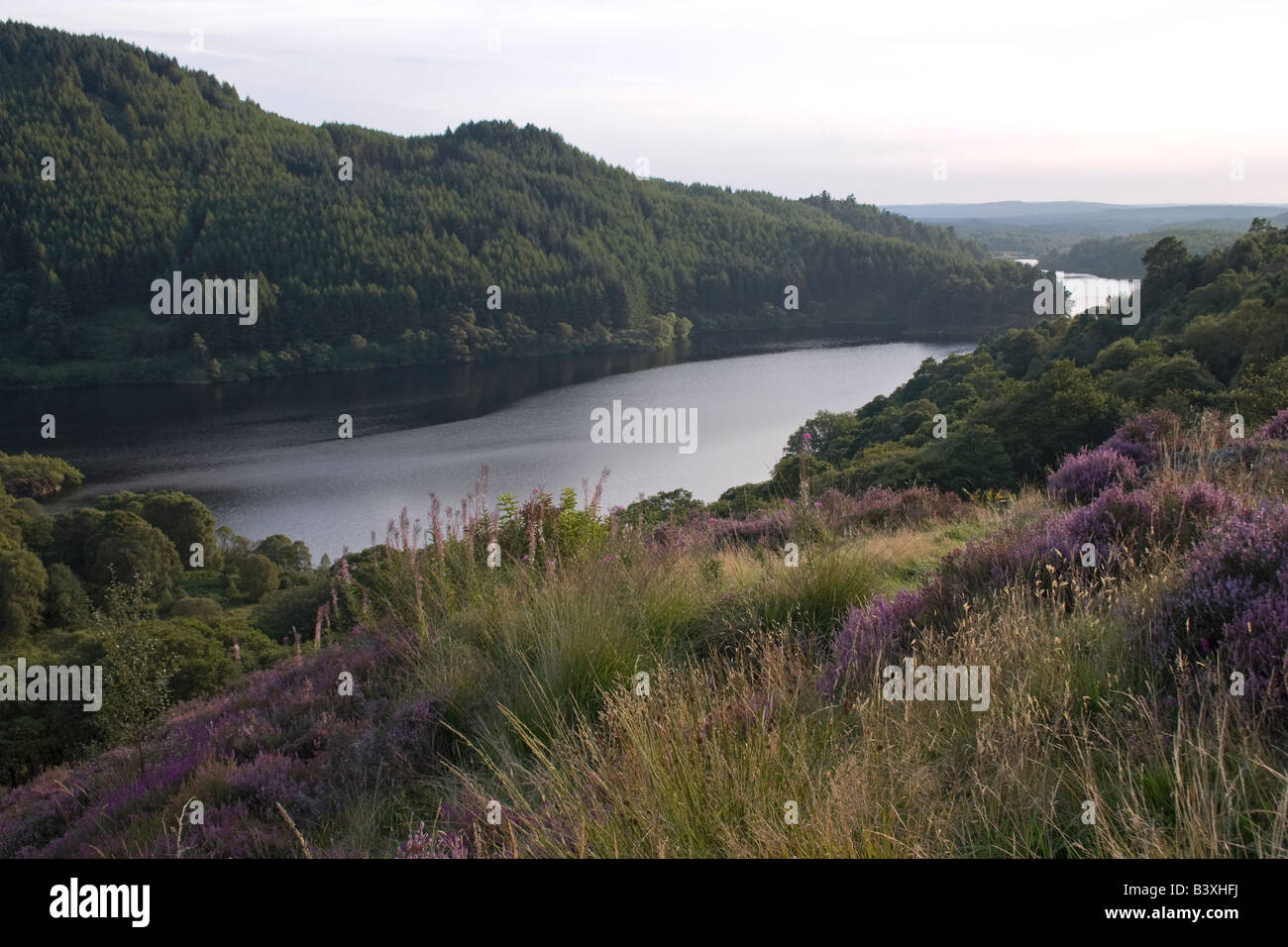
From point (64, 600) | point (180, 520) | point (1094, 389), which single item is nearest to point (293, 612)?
point (64, 600)

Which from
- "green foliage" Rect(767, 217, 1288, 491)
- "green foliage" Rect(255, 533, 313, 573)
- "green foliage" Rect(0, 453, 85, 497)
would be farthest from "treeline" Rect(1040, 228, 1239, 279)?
"green foliage" Rect(0, 453, 85, 497)

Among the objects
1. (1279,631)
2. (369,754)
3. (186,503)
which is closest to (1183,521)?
(1279,631)

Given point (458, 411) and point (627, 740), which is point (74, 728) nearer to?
point (627, 740)

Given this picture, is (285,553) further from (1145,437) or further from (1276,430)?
(1276,430)

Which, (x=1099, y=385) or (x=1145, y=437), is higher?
(x=1099, y=385)

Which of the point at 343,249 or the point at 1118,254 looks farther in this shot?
the point at 1118,254

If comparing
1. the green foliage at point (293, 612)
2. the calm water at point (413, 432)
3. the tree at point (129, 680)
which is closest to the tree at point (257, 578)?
the calm water at point (413, 432)
